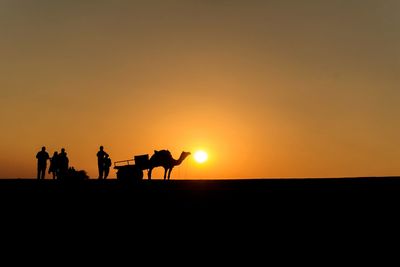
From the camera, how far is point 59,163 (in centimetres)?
2761

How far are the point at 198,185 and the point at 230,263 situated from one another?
4208 millimetres

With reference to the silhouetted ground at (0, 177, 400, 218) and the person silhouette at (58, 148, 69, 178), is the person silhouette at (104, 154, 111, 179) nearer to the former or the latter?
the person silhouette at (58, 148, 69, 178)

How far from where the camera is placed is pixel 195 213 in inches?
825

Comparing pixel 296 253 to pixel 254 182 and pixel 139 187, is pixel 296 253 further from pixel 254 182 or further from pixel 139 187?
pixel 139 187

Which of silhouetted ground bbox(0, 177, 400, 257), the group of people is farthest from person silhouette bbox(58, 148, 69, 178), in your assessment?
silhouetted ground bbox(0, 177, 400, 257)

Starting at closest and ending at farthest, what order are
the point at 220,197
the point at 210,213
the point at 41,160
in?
the point at 210,213
the point at 220,197
the point at 41,160

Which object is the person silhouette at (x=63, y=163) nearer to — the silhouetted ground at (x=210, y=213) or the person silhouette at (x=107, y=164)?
the person silhouette at (x=107, y=164)

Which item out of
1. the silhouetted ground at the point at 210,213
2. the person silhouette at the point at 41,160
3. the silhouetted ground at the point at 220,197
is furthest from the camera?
the person silhouette at the point at 41,160

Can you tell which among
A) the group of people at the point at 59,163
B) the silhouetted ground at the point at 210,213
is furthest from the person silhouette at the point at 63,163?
the silhouetted ground at the point at 210,213

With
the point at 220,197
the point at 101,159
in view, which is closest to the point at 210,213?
the point at 220,197

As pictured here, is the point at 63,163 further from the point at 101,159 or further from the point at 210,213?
the point at 210,213

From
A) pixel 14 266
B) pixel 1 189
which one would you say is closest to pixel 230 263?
pixel 14 266

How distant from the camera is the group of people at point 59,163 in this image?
27047mm

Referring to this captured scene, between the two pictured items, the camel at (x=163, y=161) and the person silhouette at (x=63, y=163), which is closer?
the person silhouette at (x=63, y=163)
